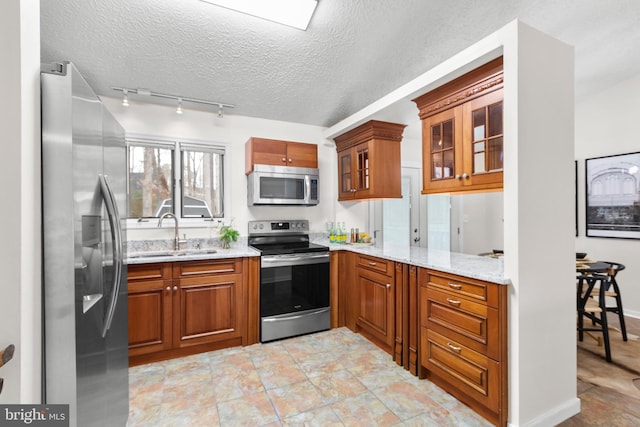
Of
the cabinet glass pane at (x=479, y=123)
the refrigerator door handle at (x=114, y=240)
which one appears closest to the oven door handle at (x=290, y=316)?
the refrigerator door handle at (x=114, y=240)

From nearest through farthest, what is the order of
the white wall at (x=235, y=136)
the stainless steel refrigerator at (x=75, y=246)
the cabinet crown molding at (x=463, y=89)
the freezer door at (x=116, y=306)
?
the stainless steel refrigerator at (x=75, y=246) → the freezer door at (x=116, y=306) → the cabinet crown molding at (x=463, y=89) → the white wall at (x=235, y=136)

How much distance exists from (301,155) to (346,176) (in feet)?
2.28

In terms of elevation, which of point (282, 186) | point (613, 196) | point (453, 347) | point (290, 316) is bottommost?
point (290, 316)

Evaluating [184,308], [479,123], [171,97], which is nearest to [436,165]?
[479,123]

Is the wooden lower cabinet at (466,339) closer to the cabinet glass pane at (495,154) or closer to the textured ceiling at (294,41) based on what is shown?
the cabinet glass pane at (495,154)

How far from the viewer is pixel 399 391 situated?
2051mm

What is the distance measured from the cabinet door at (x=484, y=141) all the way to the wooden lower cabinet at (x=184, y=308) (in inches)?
84.0

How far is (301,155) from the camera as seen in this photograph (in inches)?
132

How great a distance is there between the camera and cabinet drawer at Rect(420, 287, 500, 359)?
1.67 metres

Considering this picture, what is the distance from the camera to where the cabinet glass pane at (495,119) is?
1.85m

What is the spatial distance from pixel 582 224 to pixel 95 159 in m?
5.33

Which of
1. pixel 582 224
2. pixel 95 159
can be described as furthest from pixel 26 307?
pixel 582 224

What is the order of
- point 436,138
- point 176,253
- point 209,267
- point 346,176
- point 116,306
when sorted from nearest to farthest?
point 116,306 → point 436,138 → point 209,267 → point 176,253 → point 346,176

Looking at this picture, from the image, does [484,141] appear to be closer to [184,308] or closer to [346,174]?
[346,174]
